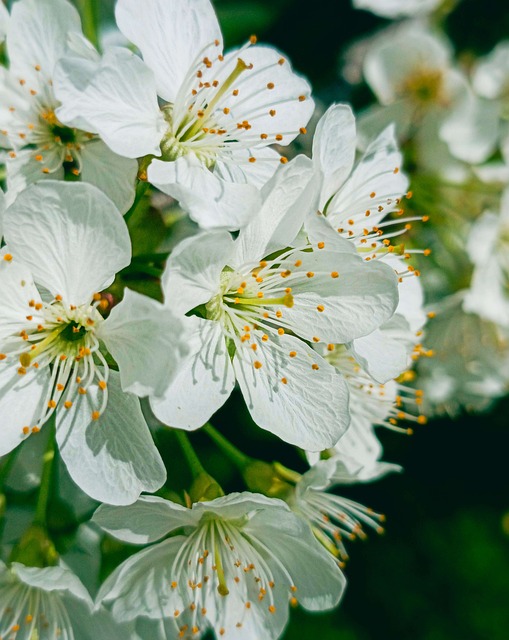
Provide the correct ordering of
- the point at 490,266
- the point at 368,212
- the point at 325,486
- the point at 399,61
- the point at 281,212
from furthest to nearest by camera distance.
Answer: the point at 399,61 < the point at 490,266 < the point at 368,212 < the point at 325,486 < the point at 281,212

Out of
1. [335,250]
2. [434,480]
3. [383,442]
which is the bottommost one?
[434,480]

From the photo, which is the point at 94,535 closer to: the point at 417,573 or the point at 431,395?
the point at 431,395

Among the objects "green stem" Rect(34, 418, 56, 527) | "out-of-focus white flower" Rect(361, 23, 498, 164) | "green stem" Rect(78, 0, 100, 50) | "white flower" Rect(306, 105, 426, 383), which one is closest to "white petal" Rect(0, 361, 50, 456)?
"green stem" Rect(34, 418, 56, 527)

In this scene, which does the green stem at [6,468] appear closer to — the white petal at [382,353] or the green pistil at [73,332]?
the green pistil at [73,332]

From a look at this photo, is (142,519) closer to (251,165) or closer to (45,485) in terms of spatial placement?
(45,485)

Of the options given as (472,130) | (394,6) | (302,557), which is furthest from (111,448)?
(394,6)

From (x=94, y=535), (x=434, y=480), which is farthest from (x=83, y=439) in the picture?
(x=434, y=480)

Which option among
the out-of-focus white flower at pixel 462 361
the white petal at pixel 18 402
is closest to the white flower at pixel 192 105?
the white petal at pixel 18 402
